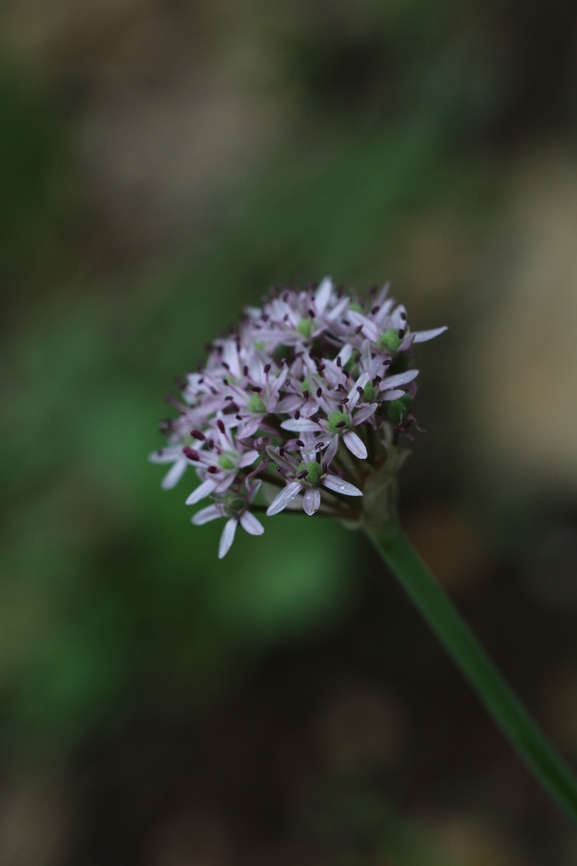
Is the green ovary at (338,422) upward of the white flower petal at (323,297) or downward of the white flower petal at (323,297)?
downward

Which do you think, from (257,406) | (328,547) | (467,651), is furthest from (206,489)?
(328,547)

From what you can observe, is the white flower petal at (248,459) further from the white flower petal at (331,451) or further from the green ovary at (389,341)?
the green ovary at (389,341)

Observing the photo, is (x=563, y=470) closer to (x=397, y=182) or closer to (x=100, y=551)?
(x=397, y=182)

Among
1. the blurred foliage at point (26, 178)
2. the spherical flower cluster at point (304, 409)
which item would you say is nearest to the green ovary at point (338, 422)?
the spherical flower cluster at point (304, 409)

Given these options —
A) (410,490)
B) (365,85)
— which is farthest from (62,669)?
(365,85)

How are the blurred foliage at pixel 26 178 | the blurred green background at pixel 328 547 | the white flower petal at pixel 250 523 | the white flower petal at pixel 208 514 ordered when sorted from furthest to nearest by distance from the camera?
the blurred foliage at pixel 26 178, the blurred green background at pixel 328 547, the white flower petal at pixel 208 514, the white flower petal at pixel 250 523

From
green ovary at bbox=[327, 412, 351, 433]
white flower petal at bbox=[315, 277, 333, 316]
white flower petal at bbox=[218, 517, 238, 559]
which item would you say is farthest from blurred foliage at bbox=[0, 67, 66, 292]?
green ovary at bbox=[327, 412, 351, 433]

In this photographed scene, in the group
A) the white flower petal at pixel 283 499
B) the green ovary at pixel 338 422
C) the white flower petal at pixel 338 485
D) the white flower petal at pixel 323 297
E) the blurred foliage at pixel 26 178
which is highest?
the blurred foliage at pixel 26 178

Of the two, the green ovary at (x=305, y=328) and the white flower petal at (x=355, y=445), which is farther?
the green ovary at (x=305, y=328)
